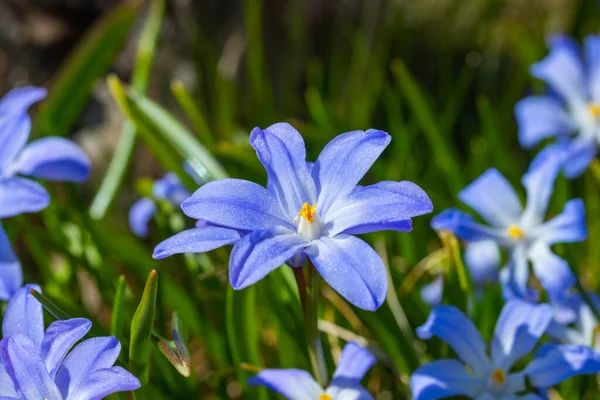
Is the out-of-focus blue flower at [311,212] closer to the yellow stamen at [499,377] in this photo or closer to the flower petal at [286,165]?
the flower petal at [286,165]

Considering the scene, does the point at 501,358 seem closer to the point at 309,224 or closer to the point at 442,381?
the point at 442,381

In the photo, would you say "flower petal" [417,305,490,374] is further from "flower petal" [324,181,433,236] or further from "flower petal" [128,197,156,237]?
"flower petal" [128,197,156,237]

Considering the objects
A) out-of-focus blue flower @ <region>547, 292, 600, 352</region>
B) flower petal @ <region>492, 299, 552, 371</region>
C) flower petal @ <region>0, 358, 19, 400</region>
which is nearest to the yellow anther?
out-of-focus blue flower @ <region>547, 292, 600, 352</region>

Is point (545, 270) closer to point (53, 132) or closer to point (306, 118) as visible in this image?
point (53, 132)

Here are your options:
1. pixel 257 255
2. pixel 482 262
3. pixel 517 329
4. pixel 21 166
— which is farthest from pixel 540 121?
pixel 21 166

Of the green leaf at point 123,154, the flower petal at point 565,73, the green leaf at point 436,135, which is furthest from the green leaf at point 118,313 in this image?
the flower petal at point 565,73

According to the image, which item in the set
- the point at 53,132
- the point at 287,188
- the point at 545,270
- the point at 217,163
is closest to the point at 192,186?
the point at 217,163

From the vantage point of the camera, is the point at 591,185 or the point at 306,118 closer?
the point at 591,185
